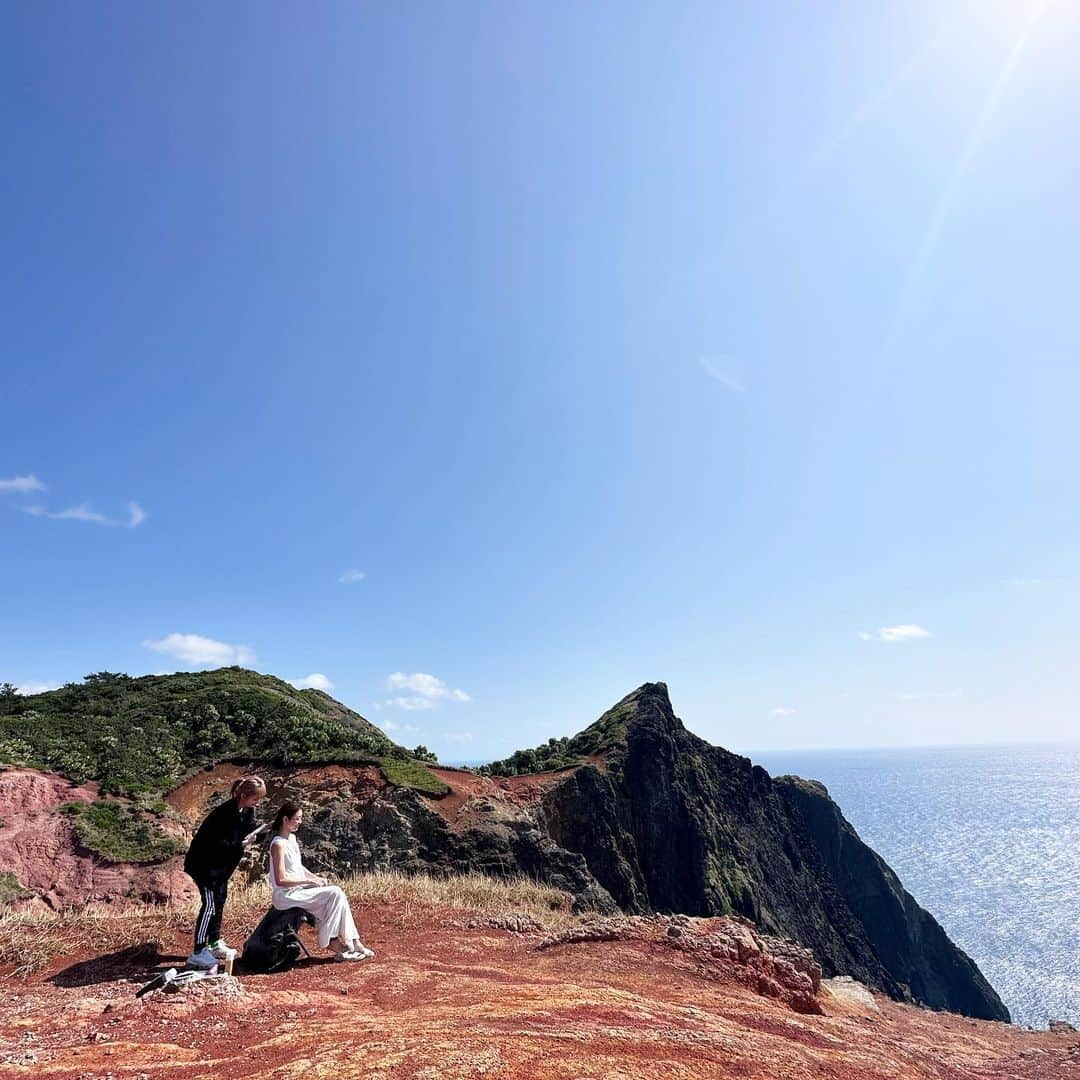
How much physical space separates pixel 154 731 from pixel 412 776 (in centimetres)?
1192

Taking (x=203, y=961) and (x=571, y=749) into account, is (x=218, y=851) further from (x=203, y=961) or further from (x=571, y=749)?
(x=571, y=749)

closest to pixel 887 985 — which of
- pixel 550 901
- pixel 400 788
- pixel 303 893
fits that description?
pixel 400 788

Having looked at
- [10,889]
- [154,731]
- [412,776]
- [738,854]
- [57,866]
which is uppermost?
[154,731]

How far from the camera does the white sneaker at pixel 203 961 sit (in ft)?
20.6

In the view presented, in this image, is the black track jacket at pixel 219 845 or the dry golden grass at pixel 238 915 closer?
the black track jacket at pixel 219 845

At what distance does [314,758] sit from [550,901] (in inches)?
669

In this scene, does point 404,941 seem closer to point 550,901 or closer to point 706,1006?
point 706,1006

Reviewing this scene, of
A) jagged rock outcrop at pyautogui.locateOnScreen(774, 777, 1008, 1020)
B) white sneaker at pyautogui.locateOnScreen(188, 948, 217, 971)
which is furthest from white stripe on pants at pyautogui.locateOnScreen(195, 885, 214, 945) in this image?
jagged rock outcrop at pyautogui.locateOnScreen(774, 777, 1008, 1020)

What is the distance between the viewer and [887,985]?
52531mm

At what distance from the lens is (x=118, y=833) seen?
2145 centimetres

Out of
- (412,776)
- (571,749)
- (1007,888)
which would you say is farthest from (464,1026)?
(1007,888)


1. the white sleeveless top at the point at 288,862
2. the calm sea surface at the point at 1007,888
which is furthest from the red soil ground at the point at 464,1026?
the calm sea surface at the point at 1007,888

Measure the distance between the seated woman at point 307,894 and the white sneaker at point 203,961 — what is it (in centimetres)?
90

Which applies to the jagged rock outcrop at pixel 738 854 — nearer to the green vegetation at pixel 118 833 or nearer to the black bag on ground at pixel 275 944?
the green vegetation at pixel 118 833
